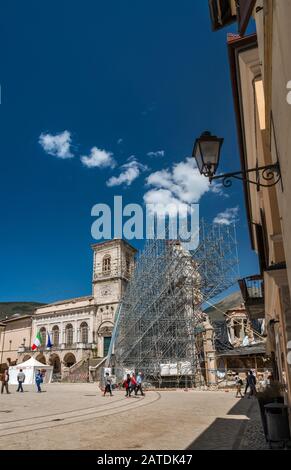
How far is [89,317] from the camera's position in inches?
1895

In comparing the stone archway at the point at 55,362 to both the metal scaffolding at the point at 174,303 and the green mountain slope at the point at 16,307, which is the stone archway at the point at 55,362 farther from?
the green mountain slope at the point at 16,307

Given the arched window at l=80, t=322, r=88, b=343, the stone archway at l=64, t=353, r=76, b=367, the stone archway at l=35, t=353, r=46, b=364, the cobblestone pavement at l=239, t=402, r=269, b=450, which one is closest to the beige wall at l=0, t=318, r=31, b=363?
the stone archway at l=35, t=353, r=46, b=364

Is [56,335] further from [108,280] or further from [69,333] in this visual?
[108,280]

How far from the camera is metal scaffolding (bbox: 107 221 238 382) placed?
2805cm

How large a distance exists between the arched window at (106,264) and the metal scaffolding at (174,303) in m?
15.9

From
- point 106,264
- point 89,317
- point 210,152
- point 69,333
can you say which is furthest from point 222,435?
point 69,333

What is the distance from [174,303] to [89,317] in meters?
21.3

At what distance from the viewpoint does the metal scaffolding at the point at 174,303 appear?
92.0 feet

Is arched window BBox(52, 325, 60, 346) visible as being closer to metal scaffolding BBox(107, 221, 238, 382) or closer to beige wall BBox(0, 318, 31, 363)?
beige wall BBox(0, 318, 31, 363)

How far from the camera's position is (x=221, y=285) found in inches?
1204

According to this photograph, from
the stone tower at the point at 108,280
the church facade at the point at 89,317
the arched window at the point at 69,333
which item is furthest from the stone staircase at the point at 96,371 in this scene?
the arched window at the point at 69,333

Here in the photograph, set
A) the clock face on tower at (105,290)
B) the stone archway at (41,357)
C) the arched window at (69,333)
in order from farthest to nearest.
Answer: the stone archway at (41,357), the arched window at (69,333), the clock face on tower at (105,290)
